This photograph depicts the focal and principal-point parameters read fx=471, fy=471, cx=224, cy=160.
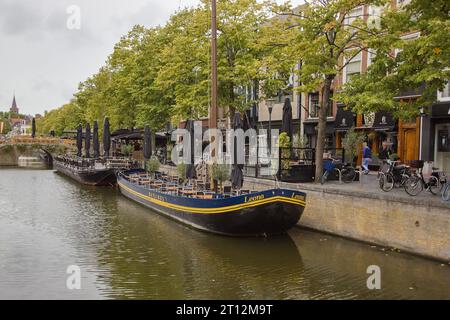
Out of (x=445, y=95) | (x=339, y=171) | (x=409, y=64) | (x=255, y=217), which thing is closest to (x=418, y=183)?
(x=409, y=64)

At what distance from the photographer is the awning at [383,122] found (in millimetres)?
25156

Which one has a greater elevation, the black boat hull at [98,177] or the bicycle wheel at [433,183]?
the bicycle wheel at [433,183]

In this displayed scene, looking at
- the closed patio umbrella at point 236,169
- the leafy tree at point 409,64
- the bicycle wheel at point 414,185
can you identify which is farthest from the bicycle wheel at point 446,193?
the closed patio umbrella at point 236,169

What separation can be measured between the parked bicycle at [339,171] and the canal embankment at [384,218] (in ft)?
5.79

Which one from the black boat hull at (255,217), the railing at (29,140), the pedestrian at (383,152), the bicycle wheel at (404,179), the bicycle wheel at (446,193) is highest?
the railing at (29,140)

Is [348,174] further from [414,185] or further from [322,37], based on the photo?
[322,37]

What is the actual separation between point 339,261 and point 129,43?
1298 inches

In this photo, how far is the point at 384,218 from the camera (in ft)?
46.2

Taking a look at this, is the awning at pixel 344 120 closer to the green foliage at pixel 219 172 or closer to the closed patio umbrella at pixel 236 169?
the green foliage at pixel 219 172

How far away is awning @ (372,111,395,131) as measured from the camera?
2516 centimetres

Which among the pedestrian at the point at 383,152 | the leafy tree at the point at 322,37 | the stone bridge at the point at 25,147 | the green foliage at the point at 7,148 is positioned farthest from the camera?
the stone bridge at the point at 25,147

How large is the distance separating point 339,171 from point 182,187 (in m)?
6.75

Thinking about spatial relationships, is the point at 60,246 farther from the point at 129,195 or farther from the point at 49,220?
the point at 129,195
